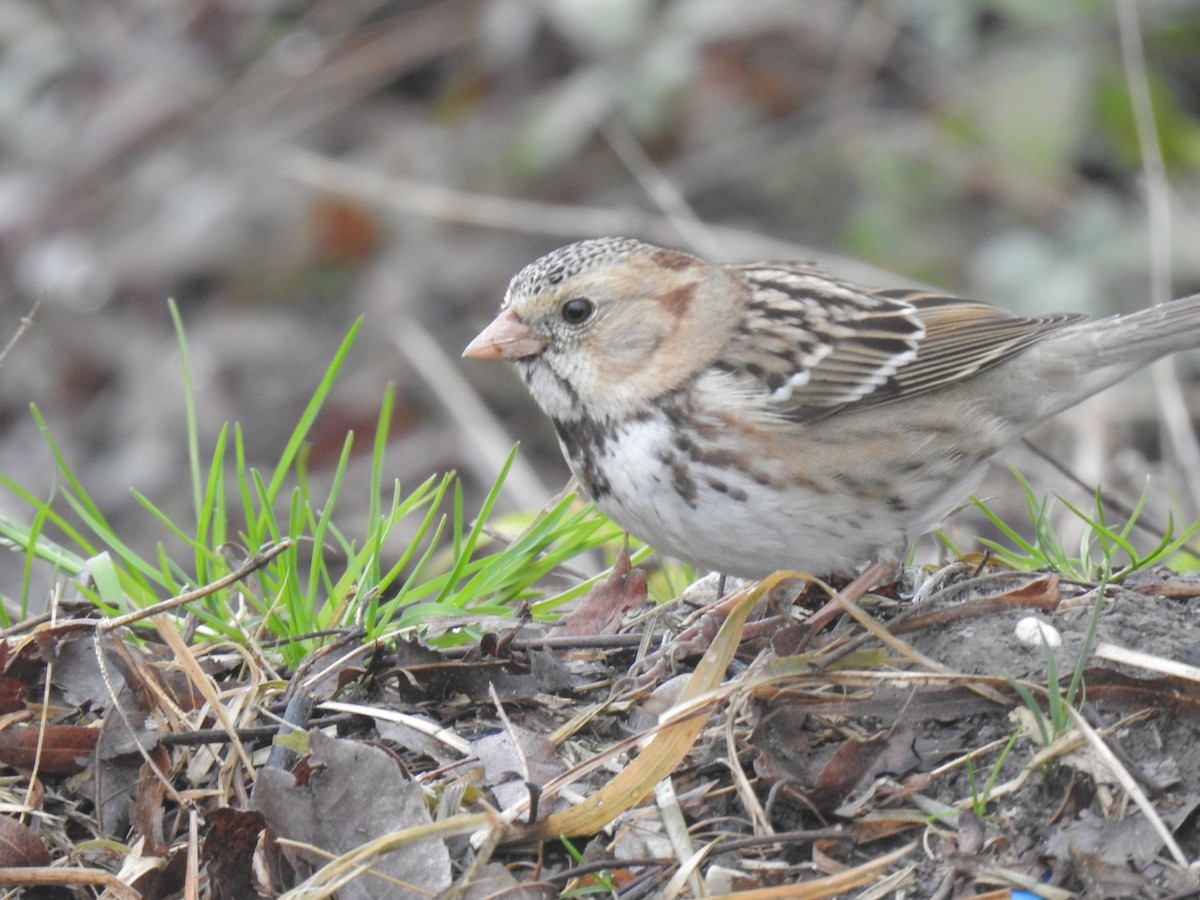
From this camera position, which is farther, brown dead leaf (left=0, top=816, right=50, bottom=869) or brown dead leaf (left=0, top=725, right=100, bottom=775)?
brown dead leaf (left=0, top=725, right=100, bottom=775)

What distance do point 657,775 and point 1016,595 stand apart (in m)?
0.90

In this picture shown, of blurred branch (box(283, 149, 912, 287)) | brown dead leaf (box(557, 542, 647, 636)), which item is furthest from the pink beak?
blurred branch (box(283, 149, 912, 287))

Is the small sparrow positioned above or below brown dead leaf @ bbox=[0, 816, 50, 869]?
above

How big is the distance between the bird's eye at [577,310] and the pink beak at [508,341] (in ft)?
→ 0.29

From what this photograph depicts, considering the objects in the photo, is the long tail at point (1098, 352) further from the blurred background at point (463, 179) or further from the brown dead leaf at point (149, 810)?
the brown dead leaf at point (149, 810)

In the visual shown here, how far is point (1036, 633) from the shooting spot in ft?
10.2

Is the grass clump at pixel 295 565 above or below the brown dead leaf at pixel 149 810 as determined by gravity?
above

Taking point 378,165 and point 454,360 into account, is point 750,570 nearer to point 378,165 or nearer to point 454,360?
point 454,360

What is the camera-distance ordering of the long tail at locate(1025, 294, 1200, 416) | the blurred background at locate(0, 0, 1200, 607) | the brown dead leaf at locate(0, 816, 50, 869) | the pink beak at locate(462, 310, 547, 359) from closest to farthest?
1. the brown dead leaf at locate(0, 816, 50, 869)
2. the pink beak at locate(462, 310, 547, 359)
3. the long tail at locate(1025, 294, 1200, 416)
4. the blurred background at locate(0, 0, 1200, 607)

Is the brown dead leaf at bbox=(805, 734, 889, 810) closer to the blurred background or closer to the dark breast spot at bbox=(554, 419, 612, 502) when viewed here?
the dark breast spot at bbox=(554, 419, 612, 502)

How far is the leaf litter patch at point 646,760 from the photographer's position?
272cm

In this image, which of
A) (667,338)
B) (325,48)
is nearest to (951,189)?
(325,48)

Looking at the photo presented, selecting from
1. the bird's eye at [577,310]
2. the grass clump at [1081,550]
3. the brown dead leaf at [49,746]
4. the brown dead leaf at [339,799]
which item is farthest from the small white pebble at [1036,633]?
the brown dead leaf at [49,746]

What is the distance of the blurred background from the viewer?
Answer: 733cm
